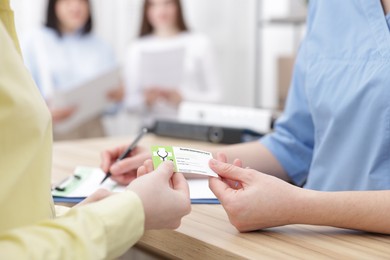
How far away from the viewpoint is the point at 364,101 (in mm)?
933

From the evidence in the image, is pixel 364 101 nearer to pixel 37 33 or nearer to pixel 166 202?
pixel 166 202

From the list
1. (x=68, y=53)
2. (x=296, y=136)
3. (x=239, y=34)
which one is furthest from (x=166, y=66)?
(x=296, y=136)

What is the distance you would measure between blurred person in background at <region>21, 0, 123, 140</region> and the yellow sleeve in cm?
240

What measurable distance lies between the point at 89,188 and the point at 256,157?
0.32m

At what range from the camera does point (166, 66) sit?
3.40 meters

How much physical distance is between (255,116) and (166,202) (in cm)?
109

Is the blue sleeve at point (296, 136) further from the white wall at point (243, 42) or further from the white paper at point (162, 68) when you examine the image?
the white wall at point (243, 42)

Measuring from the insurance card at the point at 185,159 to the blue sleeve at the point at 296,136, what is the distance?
0.36 m

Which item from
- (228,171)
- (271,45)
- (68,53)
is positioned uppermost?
(228,171)

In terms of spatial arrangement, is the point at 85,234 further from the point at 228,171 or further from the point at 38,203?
the point at 228,171

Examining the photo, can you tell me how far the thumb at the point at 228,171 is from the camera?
77cm

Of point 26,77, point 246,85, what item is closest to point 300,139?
point 26,77

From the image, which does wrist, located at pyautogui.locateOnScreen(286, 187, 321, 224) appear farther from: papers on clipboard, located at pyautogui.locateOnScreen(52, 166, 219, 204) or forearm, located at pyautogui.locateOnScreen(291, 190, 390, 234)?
papers on clipboard, located at pyautogui.locateOnScreen(52, 166, 219, 204)

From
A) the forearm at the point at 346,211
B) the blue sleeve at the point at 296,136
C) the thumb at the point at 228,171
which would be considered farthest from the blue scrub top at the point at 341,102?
the thumb at the point at 228,171
